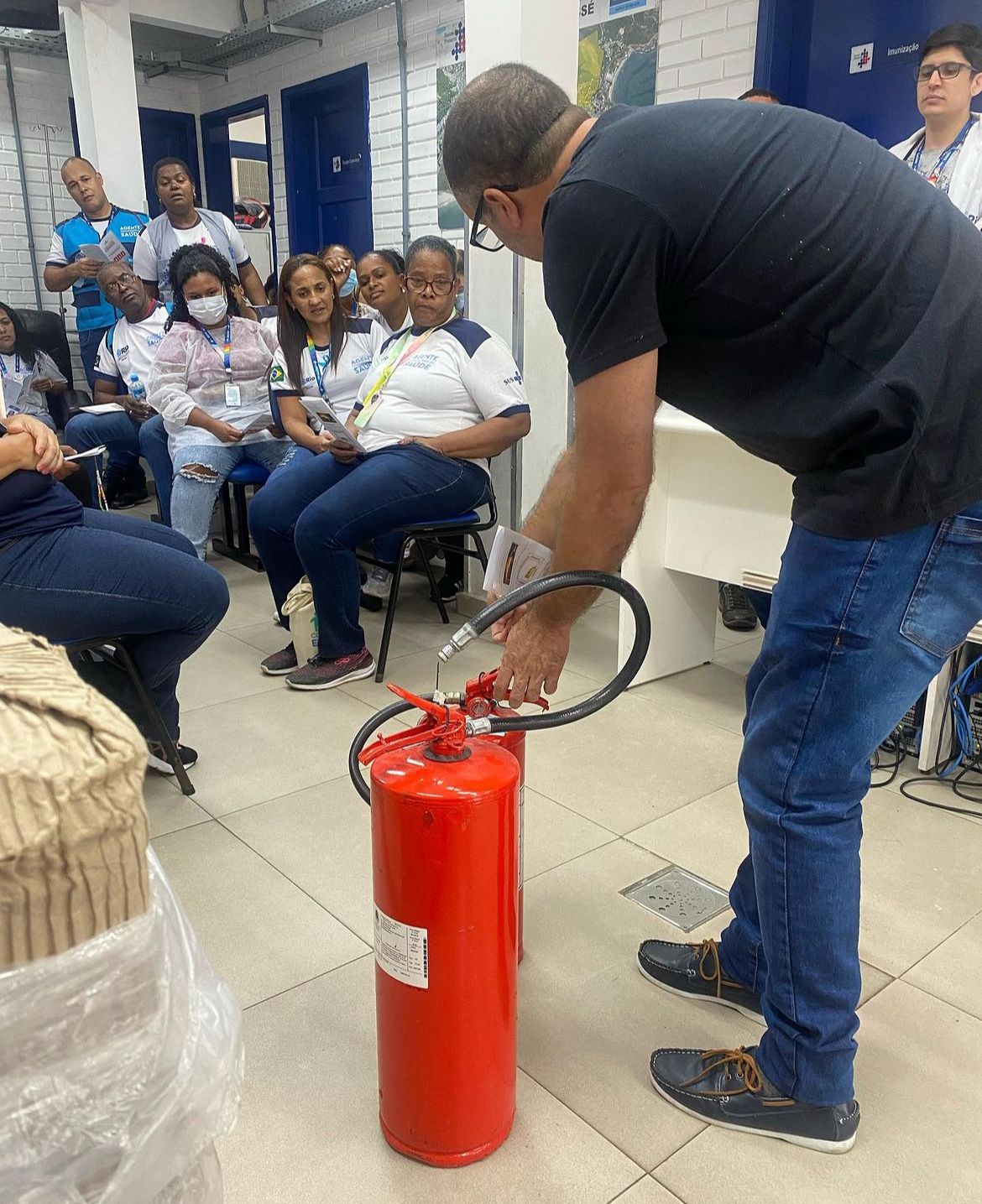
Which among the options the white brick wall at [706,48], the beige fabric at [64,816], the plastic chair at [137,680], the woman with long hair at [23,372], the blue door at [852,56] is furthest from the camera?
the woman with long hair at [23,372]

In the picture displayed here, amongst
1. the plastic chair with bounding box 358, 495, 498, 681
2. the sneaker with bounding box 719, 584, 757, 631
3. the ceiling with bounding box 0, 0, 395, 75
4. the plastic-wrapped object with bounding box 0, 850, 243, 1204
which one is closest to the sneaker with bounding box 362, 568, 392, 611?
the plastic chair with bounding box 358, 495, 498, 681

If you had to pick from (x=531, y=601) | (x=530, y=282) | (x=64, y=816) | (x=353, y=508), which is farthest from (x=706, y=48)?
Answer: (x=64, y=816)

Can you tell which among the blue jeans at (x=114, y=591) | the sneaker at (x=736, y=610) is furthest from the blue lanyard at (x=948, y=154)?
the blue jeans at (x=114, y=591)

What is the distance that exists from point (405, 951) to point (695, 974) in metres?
0.61

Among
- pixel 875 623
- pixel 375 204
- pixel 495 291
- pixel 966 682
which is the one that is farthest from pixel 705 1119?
pixel 375 204

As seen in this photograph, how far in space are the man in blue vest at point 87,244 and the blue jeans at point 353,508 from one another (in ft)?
9.45

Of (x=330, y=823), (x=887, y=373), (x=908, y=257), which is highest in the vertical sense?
(x=908, y=257)

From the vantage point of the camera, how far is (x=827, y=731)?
3.76 ft

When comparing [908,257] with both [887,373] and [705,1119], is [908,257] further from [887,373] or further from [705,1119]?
[705,1119]

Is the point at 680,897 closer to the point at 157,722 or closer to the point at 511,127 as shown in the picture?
the point at 157,722

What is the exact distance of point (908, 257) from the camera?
105 centimetres

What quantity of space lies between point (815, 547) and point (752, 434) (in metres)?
0.15

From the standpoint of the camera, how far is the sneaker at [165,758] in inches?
89.1

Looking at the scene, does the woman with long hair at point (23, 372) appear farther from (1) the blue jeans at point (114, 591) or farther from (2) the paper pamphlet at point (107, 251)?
(1) the blue jeans at point (114, 591)
